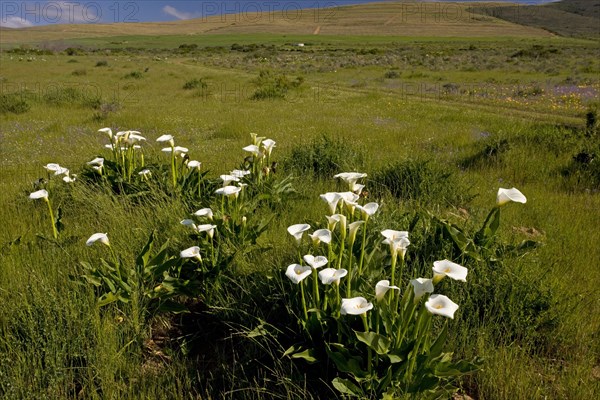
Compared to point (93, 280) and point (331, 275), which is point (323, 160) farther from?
point (331, 275)

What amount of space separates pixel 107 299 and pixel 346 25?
115m

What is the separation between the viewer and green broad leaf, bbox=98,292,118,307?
247cm

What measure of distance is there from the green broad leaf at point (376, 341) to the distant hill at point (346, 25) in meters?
97.0

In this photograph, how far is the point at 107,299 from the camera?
2.51m

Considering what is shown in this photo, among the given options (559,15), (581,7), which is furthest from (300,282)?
(581,7)

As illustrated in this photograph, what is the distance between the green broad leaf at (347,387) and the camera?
1.84 m

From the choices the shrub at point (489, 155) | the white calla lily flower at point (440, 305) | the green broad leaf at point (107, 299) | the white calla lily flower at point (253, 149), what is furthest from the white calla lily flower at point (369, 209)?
the shrub at point (489, 155)

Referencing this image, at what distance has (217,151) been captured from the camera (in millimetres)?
7789

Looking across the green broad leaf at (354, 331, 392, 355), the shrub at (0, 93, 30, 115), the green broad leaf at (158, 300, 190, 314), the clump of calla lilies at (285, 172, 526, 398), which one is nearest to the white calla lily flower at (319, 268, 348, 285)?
the clump of calla lilies at (285, 172, 526, 398)

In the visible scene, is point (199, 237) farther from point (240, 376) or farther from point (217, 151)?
point (217, 151)

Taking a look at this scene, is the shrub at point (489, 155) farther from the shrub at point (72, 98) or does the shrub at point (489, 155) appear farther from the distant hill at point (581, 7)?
the distant hill at point (581, 7)

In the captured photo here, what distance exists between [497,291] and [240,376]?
1.67 m

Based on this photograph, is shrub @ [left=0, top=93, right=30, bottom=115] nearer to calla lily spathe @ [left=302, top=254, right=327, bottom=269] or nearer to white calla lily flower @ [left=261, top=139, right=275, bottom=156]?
white calla lily flower @ [left=261, top=139, right=275, bottom=156]

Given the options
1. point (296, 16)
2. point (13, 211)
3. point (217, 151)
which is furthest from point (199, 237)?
point (296, 16)
